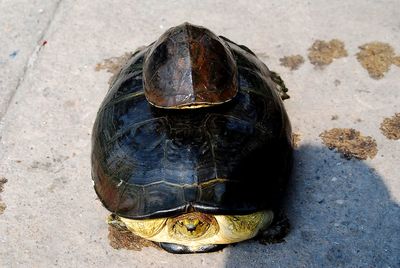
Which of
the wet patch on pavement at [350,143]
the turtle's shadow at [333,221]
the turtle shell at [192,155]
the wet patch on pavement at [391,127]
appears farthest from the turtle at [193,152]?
the wet patch on pavement at [391,127]

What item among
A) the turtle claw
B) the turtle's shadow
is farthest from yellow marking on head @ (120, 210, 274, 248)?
the turtle claw

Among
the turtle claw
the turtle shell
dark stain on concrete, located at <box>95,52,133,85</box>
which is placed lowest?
the turtle claw

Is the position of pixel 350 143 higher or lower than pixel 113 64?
lower

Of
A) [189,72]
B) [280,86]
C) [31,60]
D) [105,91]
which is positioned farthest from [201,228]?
[31,60]

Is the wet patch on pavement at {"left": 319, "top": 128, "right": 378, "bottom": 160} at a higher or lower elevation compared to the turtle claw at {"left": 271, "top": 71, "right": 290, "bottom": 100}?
lower

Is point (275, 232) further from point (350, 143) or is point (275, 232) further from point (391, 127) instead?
point (391, 127)

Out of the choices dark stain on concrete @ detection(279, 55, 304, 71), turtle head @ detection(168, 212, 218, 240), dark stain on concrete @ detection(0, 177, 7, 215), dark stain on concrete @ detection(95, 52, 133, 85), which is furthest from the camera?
dark stain on concrete @ detection(95, 52, 133, 85)

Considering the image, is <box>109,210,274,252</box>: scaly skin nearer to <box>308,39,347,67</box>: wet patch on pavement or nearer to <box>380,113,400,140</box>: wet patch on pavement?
<box>380,113,400,140</box>: wet patch on pavement
